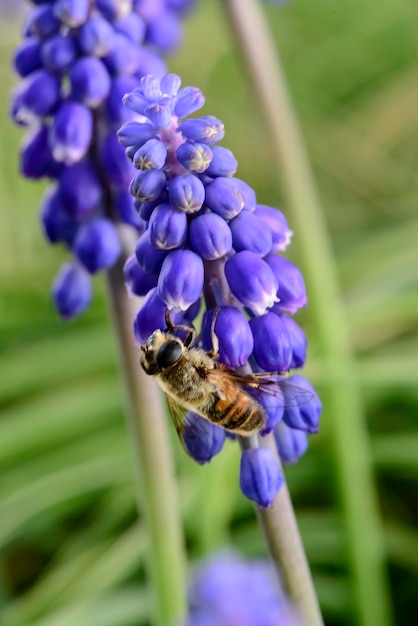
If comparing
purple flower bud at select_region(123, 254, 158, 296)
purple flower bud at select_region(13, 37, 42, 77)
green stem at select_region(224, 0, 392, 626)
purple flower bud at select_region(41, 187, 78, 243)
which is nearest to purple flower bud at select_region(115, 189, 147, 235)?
purple flower bud at select_region(41, 187, 78, 243)

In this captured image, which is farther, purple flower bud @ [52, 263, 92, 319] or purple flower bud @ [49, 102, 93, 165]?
purple flower bud @ [52, 263, 92, 319]

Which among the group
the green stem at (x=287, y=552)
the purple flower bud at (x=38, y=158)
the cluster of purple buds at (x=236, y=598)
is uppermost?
the purple flower bud at (x=38, y=158)

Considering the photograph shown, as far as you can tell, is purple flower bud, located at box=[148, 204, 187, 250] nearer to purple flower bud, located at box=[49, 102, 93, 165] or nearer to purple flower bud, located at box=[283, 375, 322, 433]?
purple flower bud, located at box=[283, 375, 322, 433]

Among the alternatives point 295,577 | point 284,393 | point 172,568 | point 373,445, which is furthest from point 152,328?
point 373,445

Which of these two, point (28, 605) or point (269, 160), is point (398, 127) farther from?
point (28, 605)

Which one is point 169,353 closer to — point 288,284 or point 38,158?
point 288,284

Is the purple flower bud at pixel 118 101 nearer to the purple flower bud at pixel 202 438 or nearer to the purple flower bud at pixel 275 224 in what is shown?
the purple flower bud at pixel 275 224

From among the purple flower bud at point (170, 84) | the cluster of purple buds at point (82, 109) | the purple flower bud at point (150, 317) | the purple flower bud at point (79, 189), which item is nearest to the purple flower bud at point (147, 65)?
the cluster of purple buds at point (82, 109)
